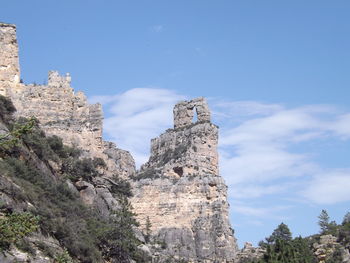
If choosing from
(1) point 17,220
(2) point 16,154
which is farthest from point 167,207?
(1) point 17,220

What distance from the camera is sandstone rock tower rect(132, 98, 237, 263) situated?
5388 cm

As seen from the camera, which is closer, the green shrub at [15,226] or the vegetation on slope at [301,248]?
the green shrub at [15,226]

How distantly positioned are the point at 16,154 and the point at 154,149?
24891 millimetres

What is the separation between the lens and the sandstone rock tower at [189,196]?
2121 inches

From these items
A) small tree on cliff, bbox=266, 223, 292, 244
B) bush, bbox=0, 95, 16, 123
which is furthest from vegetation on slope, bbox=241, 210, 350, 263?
bush, bbox=0, 95, 16, 123

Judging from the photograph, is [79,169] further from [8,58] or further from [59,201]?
[8,58]

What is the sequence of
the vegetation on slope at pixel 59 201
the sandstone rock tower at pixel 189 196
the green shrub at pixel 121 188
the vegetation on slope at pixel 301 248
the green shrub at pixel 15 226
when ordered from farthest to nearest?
the sandstone rock tower at pixel 189 196 → the green shrub at pixel 121 188 → the vegetation on slope at pixel 301 248 → the vegetation on slope at pixel 59 201 → the green shrub at pixel 15 226

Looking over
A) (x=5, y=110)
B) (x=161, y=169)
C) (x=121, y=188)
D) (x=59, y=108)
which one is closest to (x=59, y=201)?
(x=5, y=110)

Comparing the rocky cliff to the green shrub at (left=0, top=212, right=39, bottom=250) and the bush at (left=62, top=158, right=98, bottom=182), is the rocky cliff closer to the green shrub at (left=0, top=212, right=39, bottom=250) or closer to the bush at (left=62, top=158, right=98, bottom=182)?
the bush at (left=62, top=158, right=98, bottom=182)

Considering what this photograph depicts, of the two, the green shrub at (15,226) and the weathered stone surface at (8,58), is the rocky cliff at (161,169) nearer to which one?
the weathered stone surface at (8,58)

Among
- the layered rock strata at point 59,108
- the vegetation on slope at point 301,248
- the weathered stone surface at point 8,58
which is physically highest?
the weathered stone surface at point 8,58

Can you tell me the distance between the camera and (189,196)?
5641cm

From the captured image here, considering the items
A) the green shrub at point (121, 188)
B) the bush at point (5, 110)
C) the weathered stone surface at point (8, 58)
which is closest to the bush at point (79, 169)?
the green shrub at point (121, 188)

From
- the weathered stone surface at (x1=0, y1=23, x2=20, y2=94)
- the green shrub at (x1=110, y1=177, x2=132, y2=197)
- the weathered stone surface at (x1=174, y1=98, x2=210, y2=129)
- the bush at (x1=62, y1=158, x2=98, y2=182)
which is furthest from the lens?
the weathered stone surface at (x1=174, y1=98, x2=210, y2=129)
